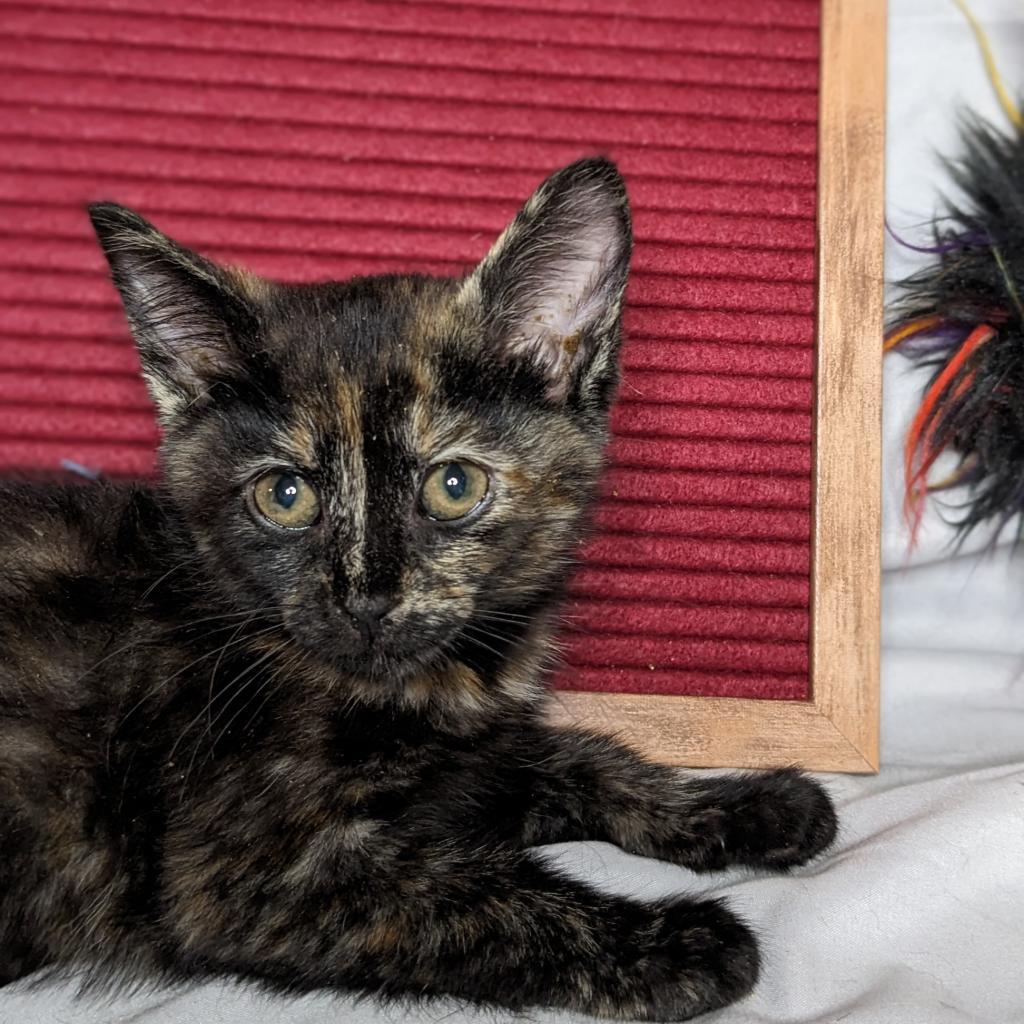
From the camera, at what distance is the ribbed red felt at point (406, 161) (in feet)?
4.75

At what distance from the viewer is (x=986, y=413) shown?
1436 mm

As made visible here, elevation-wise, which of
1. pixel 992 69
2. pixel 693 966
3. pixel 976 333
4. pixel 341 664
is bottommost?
pixel 693 966

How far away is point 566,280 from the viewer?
114 centimetres

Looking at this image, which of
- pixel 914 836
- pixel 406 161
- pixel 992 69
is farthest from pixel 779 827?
pixel 992 69

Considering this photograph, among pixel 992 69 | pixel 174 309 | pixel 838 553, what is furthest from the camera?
pixel 992 69

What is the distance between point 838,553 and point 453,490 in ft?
1.85

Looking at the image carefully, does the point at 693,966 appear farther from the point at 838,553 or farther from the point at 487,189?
the point at 487,189

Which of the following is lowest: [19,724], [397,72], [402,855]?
[402,855]

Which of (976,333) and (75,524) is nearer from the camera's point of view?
(75,524)

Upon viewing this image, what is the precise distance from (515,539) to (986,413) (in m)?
0.71

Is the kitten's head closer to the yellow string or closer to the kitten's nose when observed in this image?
the kitten's nose

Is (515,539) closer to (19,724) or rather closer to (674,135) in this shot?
(19,724)

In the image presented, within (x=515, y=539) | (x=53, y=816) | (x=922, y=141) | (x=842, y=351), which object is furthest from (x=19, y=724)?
(x=922, y=141)

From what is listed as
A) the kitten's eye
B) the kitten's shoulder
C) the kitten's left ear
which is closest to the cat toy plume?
the kitten's left ear
